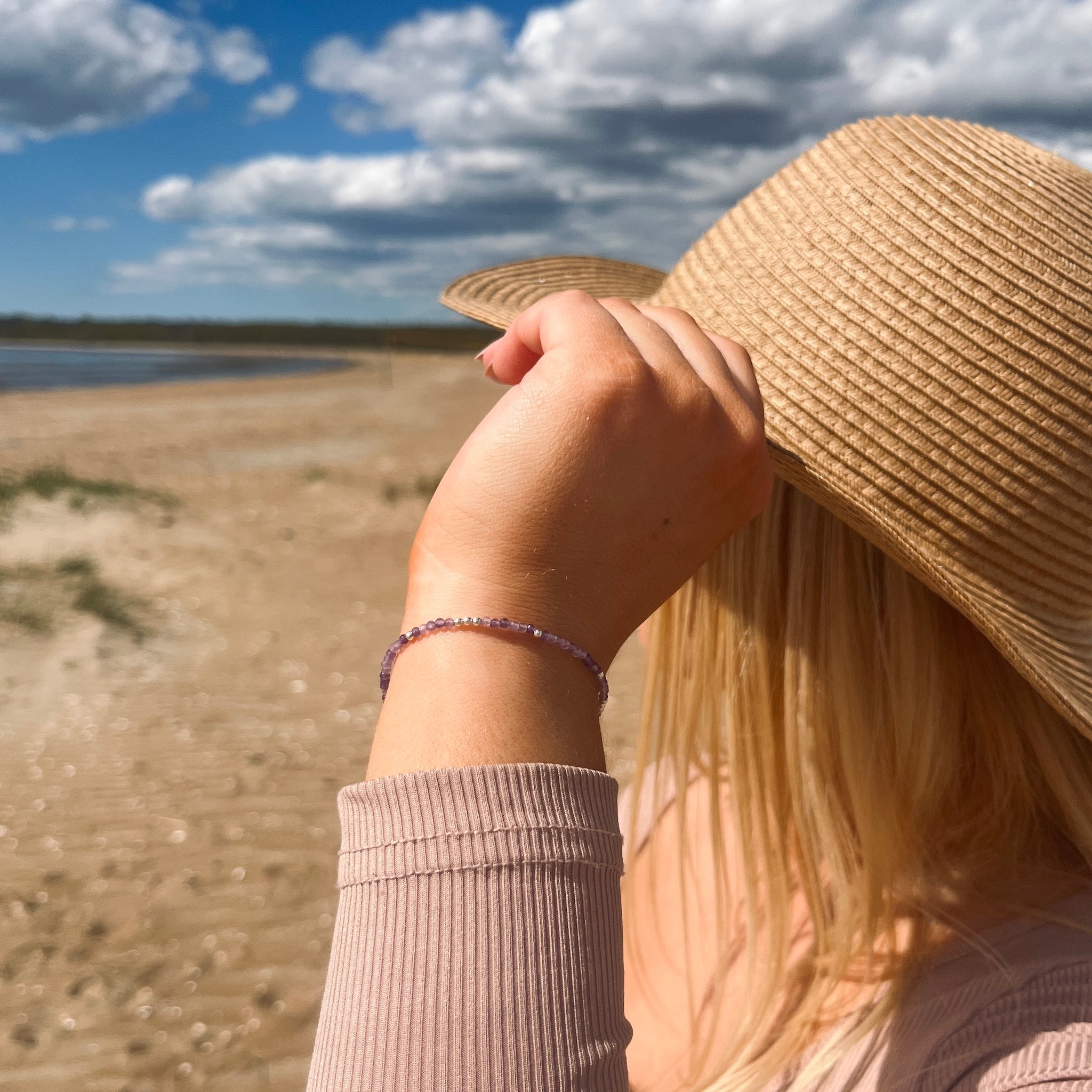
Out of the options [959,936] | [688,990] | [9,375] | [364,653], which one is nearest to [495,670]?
[959,936]

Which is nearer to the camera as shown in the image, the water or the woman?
the woman

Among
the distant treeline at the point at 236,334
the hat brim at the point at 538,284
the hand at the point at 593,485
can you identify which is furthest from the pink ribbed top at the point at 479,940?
the distant treeline at the point at 236,334

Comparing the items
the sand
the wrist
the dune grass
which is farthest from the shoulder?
the dune grass

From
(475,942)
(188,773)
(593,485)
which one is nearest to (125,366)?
(188,773)

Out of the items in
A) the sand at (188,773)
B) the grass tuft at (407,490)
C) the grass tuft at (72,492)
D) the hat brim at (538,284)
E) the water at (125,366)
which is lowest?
the sand at (188,773)

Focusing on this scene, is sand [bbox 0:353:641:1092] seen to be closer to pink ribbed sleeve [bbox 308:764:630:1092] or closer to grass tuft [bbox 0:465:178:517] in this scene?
grass tuft [bbox 0:465:178:517]

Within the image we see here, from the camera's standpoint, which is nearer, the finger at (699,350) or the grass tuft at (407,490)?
the finger at (699,350)

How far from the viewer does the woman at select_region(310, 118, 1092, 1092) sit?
764 millimetres

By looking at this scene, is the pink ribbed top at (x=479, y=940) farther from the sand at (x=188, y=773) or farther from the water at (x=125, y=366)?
the water at (x=125, y=366)

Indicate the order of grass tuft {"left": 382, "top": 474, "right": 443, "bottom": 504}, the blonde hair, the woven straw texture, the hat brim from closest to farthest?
the woven straw texture, the blonde hair, the hat brim, grass tuft {"left": 382, "top": 474, "right": 443, "bottom": 504}

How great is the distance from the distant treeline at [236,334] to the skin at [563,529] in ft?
155

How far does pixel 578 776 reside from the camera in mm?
806

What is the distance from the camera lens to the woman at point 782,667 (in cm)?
76

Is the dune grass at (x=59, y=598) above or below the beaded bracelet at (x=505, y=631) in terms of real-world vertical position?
above
